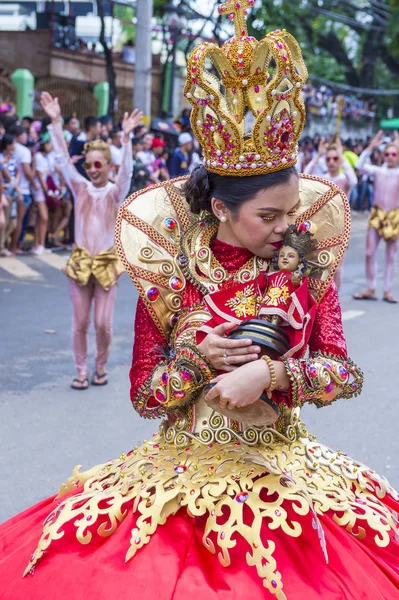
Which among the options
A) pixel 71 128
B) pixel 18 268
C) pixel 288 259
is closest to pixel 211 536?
pixel 288 259

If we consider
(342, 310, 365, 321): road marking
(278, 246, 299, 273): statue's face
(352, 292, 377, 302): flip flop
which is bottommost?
(352, 292, 377, 302): flip flop

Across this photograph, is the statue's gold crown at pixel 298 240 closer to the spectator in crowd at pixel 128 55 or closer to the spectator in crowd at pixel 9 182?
the spectator in crowd at pixel 9 182

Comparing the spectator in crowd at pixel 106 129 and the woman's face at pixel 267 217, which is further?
the spectator in crowd at pixel 106 129

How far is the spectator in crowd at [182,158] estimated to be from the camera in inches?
594

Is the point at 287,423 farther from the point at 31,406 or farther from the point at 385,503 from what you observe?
the point at 31,406

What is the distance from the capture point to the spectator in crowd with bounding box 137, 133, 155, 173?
13.8 m

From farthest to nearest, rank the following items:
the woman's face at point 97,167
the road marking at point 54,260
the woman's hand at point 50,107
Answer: the road marking at point 54,260 → the woman's hand at point 50,107 → the woman's face at point 97,167

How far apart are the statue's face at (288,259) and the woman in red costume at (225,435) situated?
8cm

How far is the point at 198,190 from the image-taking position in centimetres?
264

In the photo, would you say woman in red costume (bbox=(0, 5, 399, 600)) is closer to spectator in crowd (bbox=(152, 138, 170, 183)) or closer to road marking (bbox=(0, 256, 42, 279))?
road marking (bbox=(0, 256, 42, 279))

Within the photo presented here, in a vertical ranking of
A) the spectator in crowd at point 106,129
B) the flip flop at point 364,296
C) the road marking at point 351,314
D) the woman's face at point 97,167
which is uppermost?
the woman's face at point 97,167

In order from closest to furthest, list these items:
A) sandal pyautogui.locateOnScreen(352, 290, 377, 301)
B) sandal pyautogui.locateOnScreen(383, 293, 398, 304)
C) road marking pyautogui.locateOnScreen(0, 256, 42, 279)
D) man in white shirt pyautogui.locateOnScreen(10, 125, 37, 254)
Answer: sandal pyautogui.locateOnScreen(383, 293, 398, 304) → sandal pyautogui.locateOnScreen(352, 290, 377, 301) → road marking pyautogui.locateOnScreen(0, 256, 42, 279) → man in white shirt pyautogui.locateOnScreen(10, 125, 37, 254)

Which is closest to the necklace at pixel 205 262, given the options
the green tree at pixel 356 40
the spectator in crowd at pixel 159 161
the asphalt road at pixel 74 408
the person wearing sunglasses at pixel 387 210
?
the asphalt road at pixel 74 408

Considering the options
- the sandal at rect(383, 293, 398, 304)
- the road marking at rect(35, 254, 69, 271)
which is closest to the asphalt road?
the sandal at rect(383, 293, 398, 304)
